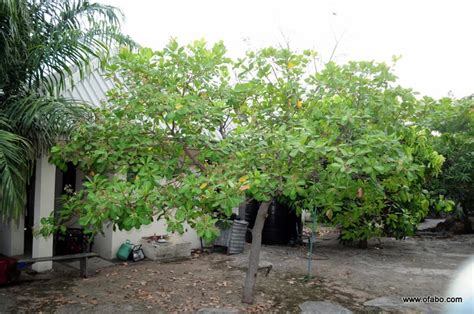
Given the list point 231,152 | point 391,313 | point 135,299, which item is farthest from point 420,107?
point 135,299

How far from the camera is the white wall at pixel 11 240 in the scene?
795cm

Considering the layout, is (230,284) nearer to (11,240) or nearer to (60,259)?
(60,259)

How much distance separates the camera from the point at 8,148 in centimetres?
485

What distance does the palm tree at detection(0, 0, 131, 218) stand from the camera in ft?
16.5

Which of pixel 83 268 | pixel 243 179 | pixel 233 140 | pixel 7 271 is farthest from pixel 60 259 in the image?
pixel 243 179

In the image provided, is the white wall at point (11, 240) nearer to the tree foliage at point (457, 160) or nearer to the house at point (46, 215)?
the house at point (46, 215)

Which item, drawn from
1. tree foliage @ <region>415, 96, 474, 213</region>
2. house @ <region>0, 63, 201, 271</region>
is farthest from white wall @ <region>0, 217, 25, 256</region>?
tree foliage @ <region>415, 96, 474, 213</region>

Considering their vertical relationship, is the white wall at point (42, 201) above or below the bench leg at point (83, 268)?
above

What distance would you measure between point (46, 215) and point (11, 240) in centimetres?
130

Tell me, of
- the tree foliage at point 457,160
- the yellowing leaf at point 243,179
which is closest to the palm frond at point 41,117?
the yellowing leaf at point 243,179

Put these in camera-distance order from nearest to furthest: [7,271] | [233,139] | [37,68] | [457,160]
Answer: [233,139] < [37,68] < [7,271] < [457,160]

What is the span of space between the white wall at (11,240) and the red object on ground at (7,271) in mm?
1512

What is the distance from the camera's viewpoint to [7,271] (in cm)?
648

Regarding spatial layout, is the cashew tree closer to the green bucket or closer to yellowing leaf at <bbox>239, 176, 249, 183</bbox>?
yellowing leaf at <bbox>239, 176, 249, 183</bbox>
